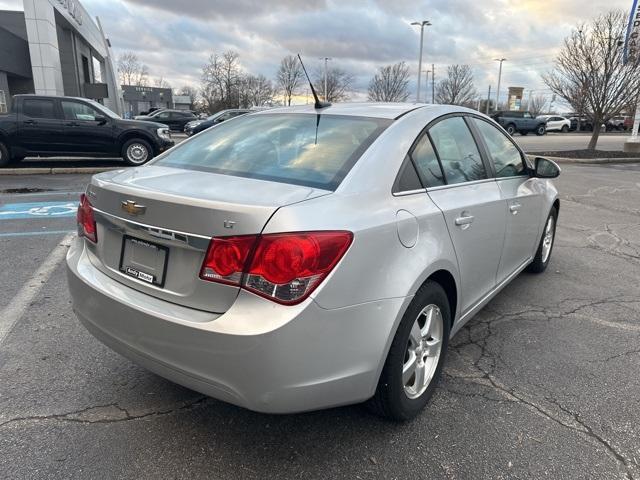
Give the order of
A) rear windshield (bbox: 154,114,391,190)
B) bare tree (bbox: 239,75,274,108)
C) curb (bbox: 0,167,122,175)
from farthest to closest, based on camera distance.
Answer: bare tree (bbox: 239,75,274,108) → curb (bbox: 0,167,122,175) → rear windshield (bbox: 154,114,391,190)

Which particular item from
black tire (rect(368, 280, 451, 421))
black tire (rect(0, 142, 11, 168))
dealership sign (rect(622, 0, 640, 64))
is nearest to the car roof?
black tire (rect(368, 280, 451, 421))

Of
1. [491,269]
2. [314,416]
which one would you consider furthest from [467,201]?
[314,416]

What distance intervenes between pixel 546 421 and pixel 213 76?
226 feet

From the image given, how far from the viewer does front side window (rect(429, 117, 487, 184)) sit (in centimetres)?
295

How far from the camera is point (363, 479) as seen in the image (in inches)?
85.4

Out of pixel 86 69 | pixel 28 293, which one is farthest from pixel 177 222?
pixel 86 69

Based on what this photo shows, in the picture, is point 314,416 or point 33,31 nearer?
point 314,416

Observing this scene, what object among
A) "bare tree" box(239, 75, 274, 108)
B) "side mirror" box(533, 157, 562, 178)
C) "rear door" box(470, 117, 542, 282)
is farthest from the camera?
"bare tree" box(239, 75, 274, 108)

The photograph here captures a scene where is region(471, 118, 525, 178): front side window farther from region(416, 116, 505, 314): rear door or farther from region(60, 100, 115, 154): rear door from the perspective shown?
region(60, 100, 115, 154): rear door

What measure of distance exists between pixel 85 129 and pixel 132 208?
11.2m

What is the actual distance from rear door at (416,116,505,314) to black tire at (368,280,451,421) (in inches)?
15.4

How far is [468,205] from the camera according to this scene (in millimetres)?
2906

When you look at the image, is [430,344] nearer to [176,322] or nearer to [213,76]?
[176,322]

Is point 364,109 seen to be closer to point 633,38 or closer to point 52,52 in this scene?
point 633,38
